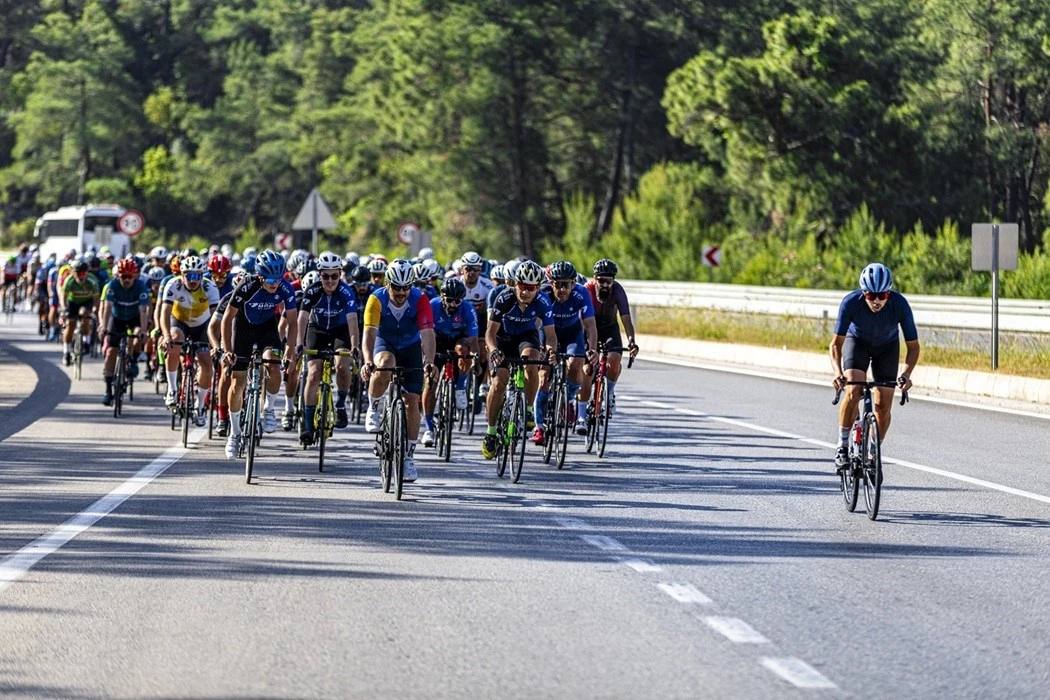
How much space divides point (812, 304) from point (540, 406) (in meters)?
21.2

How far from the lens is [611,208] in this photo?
65.9m

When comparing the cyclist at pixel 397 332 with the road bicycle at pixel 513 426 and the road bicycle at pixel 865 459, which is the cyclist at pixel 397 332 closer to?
the road bicycle at pixel 513 426

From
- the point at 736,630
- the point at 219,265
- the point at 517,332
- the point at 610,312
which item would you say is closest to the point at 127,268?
the point at 219,265

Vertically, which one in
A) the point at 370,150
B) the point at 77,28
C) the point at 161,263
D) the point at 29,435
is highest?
the point at 77,28

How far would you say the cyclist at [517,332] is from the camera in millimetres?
15750

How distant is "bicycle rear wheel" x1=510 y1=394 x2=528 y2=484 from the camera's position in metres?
15.1

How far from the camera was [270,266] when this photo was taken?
54.2ft

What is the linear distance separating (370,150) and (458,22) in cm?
829

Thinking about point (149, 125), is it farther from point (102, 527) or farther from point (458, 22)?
point (102, 527)

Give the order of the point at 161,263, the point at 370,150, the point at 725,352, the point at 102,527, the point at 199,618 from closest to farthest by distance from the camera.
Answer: the point at 199,618, the point at 102,527, the point at 161,263, the point at 725,352, the point at 370,150

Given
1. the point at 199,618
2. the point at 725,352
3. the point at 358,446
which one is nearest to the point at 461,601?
the point at 199,618

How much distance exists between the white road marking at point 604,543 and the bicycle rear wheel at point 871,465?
81.6 inches

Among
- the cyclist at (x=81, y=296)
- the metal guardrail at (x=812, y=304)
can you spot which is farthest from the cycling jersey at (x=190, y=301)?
the metal guardrail at (x=812, y=304)

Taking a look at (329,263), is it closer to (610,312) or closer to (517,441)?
(517,441)
